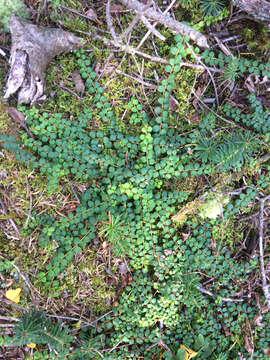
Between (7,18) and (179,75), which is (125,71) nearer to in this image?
(179,75)

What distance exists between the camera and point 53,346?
346 centimetres

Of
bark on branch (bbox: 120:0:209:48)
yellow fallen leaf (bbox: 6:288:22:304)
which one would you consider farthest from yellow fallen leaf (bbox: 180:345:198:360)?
bark on branch (bbox: 120:0:209:48)

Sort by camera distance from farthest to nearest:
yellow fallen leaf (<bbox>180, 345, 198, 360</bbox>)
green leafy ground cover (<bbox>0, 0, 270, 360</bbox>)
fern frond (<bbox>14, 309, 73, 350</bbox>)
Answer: yellow fallen leaf (<bbox>180, 345, 198, 360</bbox>), green leafy ground cover (<bbox>0, 0, 270, 360</bbox>), fern frond (<bbox>14, 309, 73, 350</bbox>)

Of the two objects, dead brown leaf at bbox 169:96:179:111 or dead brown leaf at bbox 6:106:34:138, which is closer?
dead brown leaf at bbox 6:106:34:138

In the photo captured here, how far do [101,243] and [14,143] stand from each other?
5.06 ft

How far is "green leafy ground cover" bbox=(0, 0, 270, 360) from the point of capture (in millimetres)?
3730

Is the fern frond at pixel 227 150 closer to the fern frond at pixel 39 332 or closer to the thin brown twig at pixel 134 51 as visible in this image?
the thin brown twig at pixel 134 51

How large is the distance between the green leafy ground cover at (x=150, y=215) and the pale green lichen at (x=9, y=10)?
66cm

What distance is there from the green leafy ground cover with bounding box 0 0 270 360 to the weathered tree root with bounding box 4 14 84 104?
0.62ft

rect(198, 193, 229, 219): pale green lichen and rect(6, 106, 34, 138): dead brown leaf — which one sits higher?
rect(6, 106, 34, 138): dead brown leaf

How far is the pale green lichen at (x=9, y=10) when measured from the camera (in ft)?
11.7

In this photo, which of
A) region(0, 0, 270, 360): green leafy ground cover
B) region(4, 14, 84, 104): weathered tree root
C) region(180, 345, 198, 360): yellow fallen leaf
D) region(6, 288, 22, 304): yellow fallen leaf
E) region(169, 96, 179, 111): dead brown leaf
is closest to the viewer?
region(4, 14, 84, 104): weathered tree root

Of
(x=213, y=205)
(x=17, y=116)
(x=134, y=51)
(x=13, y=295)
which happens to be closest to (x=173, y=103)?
(x=134, y=51)

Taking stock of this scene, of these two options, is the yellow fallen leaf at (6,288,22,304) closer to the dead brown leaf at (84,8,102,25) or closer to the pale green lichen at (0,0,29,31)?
the pale green lichen at (0,0,29,31)
